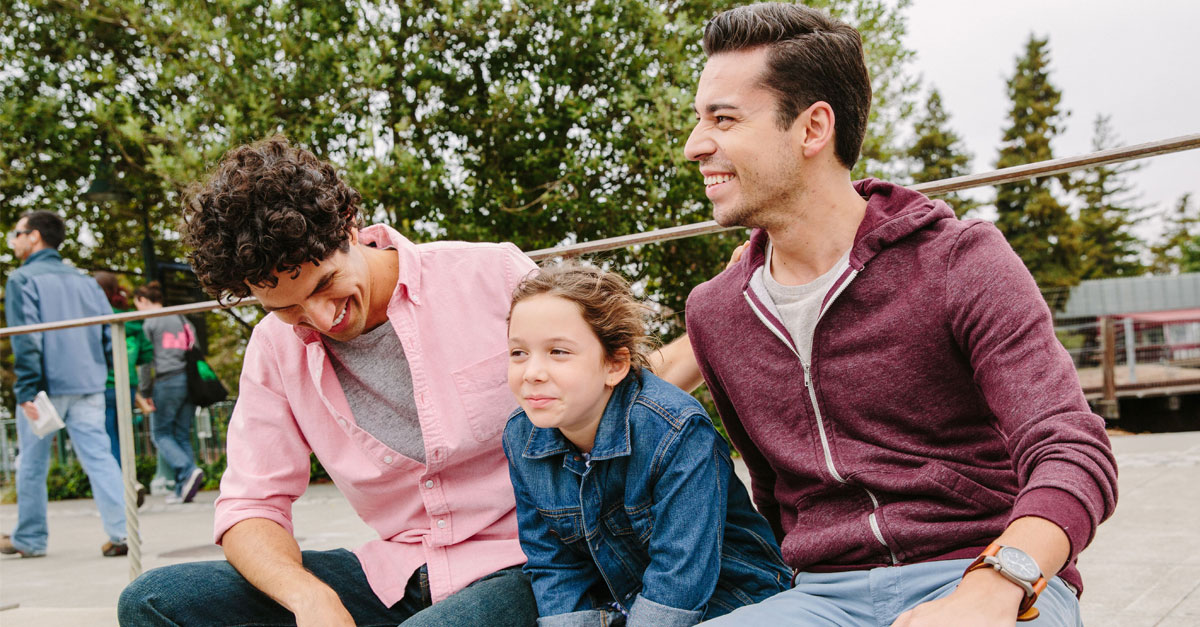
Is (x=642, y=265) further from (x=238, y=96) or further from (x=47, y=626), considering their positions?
(x=47, y=626)

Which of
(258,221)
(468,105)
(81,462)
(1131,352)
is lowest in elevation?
(1131,352)

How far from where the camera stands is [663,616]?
1.55 metres

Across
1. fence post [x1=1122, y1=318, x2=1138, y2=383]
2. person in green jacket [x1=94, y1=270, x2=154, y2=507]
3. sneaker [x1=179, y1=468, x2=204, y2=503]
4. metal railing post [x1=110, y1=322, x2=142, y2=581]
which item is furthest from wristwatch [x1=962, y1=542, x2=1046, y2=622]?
fence post [x1=1122, y1=318, x2=1138, y2=383]

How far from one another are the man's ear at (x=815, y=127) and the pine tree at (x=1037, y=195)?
30611 mm

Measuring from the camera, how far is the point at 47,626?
273 centimetres

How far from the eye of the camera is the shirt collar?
1.66 m

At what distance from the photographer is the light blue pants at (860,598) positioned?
1.35m

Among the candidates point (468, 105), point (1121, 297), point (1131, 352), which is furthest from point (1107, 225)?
point (468, 105)

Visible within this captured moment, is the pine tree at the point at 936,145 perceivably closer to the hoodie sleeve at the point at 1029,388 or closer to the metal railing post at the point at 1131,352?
the metal railing post at the point at 1131,352

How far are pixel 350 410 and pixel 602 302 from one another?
0.62 m

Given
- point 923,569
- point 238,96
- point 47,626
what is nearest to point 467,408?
point 923,569

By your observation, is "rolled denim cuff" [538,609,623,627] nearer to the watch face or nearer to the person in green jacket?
the watch face

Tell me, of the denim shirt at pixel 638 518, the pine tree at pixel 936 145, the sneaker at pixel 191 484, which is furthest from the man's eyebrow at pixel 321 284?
the pine tree at pixel 936 145

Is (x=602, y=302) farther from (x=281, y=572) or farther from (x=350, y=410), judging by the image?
(x=281, y=572)
